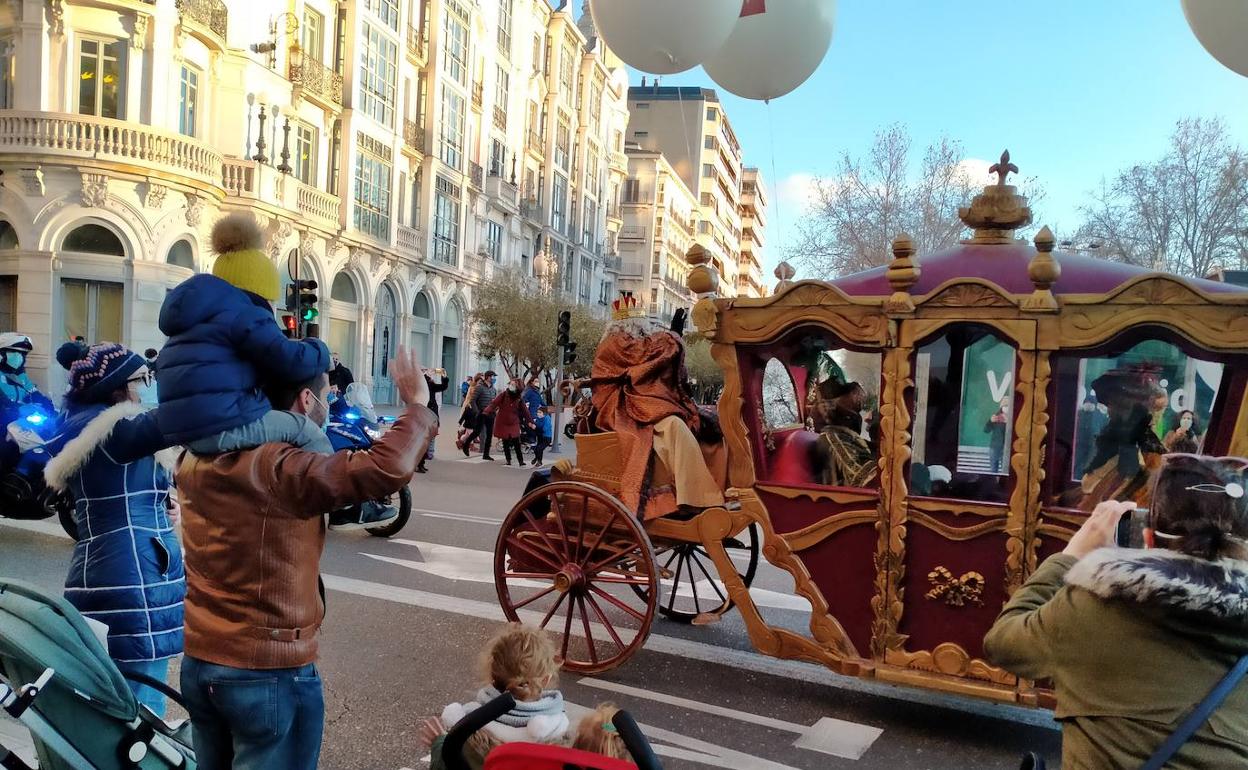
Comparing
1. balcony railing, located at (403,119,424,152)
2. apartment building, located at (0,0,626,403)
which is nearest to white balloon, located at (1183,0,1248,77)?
apartment building, located at (0,0,626,403)

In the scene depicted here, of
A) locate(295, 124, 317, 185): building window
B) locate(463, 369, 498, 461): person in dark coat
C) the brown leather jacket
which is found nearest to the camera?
the brown leather jacket

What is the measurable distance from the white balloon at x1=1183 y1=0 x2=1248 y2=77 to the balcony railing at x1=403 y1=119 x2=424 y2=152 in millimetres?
29739

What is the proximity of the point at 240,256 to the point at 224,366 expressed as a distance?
1.05 feet

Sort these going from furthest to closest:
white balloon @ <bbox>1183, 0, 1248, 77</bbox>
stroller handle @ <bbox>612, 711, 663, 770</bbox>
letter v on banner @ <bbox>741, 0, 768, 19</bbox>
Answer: letter v on banner @ <bbox>741, 0, 768, 19</bbox>, white balloon @ <bbox>1183, 0, 1248, 77</bbox>, stroller handle @ <bbox>612, 711, 663, 770</bbox>

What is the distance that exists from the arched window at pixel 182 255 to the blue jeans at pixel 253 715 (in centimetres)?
2212

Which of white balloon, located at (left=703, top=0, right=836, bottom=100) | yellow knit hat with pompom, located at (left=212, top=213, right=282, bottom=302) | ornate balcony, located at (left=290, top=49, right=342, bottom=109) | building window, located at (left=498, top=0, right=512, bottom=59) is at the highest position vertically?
building window, located at (left=498, top=0, right=512, bottom=59)

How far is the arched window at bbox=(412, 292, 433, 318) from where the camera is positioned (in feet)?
113

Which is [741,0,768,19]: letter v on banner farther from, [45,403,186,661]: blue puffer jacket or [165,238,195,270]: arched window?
[165,238,195,270]: arched window

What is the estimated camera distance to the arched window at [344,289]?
28797mm

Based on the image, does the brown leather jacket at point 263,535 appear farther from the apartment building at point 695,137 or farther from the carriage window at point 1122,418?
the apartment building at point 695,137

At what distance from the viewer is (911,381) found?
4.36 metres

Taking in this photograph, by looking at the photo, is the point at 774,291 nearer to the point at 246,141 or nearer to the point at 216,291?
the point at 216,291

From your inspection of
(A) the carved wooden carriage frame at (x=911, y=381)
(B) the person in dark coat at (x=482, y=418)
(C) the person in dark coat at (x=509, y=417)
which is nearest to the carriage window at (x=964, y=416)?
(A) the carved wooden carriage frame at (x=911, y=381)

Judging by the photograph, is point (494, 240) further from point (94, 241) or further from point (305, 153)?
point (94, 241)
